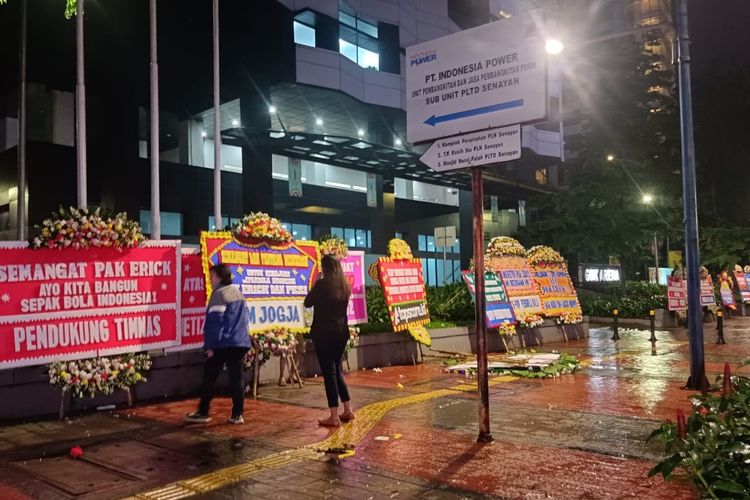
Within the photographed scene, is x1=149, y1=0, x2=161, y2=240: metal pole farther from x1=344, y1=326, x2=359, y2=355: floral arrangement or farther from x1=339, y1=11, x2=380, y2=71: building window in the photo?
x1=339, y1=11, x2=380, y2=71: building window

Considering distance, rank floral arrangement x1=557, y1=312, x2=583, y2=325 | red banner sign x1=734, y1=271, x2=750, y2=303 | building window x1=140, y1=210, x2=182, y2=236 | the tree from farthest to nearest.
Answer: red banner sign x1=734, y1=271, x2=750, y2=303, building window x1=140, y1=210, x2=182, y2=236, the tree, floral arrangement x1=557, y1=312, x2=583, y2=325

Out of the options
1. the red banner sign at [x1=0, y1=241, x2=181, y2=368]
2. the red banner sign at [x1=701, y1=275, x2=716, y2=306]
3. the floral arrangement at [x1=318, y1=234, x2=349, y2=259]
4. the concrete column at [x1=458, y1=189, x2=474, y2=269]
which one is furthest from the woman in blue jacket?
the concrete column at [x1=458, y1=189, x2=474, y2=269]

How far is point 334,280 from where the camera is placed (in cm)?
710

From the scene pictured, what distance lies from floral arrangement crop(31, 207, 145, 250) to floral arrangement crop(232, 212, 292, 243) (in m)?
1.55

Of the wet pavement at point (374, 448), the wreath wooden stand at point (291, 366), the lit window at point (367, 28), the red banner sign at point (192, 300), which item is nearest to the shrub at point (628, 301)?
the wet pavement at point (374, 448)

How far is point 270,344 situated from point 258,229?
5.79ft

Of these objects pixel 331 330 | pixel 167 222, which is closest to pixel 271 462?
pixel 331 330

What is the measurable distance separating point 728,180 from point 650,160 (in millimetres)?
11990

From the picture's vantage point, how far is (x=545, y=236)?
28734mm

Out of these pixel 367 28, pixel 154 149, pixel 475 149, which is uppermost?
pixel 367 28

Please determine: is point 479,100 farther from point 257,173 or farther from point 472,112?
point 257,173

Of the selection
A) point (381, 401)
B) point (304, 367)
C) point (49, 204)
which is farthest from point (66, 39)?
point (381, 401)

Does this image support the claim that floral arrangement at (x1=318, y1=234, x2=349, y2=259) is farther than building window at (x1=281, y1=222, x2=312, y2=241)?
No

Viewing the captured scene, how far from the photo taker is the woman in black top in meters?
6.92
